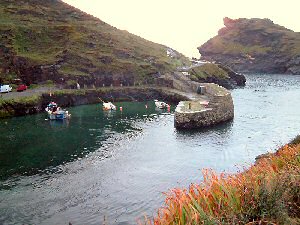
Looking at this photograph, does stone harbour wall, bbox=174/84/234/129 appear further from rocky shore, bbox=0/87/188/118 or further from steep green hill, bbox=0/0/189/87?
steep green hill, bbox=0/0/189/87

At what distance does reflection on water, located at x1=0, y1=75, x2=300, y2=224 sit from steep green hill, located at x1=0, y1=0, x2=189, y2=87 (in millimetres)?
25851

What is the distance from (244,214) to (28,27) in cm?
11976

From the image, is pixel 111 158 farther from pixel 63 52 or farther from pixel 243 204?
pixel 63 52

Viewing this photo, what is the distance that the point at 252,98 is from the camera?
106688mm

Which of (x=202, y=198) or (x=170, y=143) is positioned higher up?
(x=202, y=198)

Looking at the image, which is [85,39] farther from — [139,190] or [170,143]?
[139,190]

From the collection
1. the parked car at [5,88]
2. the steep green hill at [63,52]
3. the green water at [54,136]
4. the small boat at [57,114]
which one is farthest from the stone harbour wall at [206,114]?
the parked car at [5,88]

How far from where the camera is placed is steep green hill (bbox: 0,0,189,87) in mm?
102000

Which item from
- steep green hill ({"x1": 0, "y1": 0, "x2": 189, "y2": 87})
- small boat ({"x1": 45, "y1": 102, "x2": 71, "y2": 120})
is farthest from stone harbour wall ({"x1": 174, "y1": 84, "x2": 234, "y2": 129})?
steep green hill ({"x1": 0, "y1": 0, "x2": 189, "y2": 87})

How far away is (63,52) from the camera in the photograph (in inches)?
4368

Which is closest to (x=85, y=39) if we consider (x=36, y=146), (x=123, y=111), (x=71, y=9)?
(x=71, y=9)

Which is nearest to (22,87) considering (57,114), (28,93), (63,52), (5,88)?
(28,93)

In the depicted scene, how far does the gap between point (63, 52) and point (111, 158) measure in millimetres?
72143

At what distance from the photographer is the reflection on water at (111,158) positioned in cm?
3228
